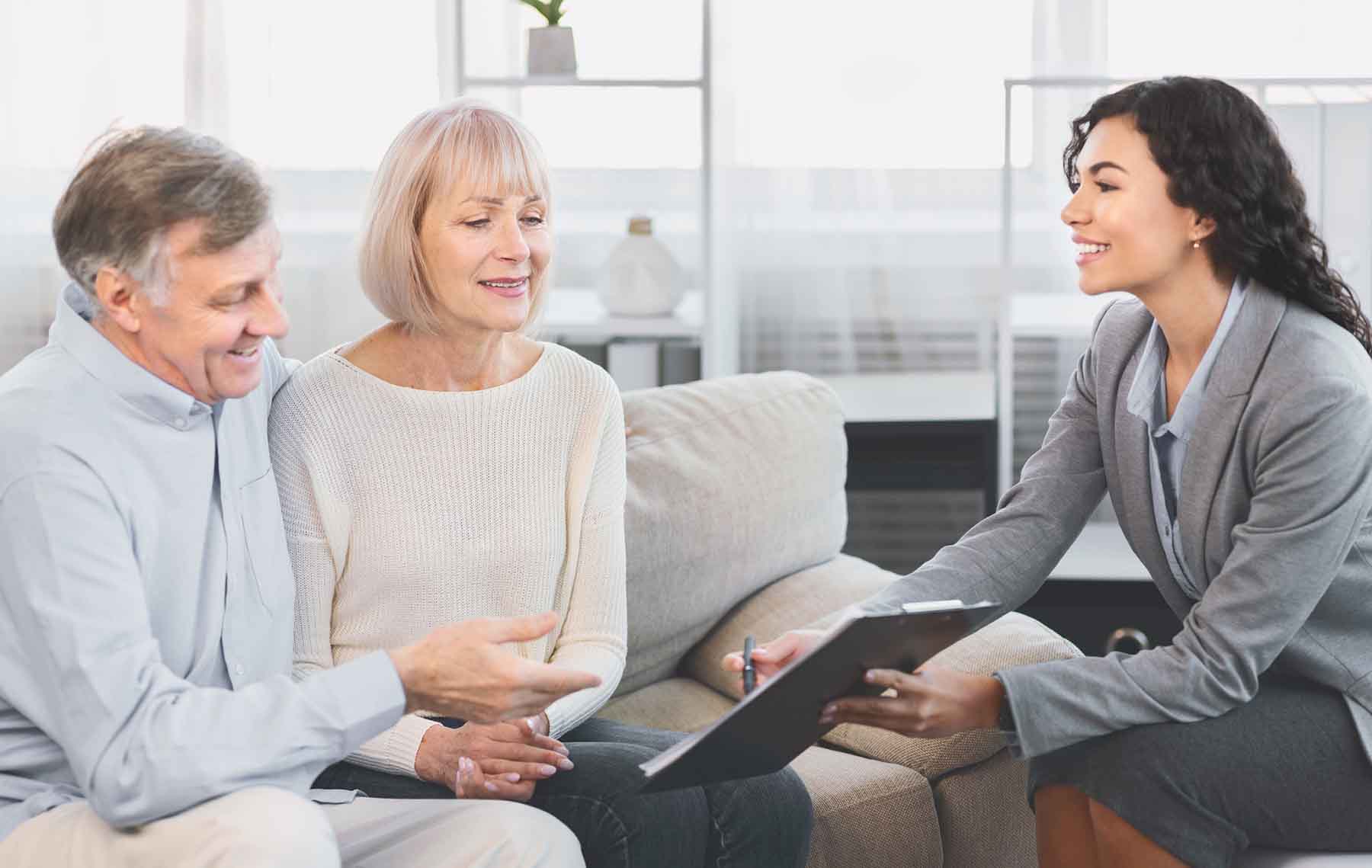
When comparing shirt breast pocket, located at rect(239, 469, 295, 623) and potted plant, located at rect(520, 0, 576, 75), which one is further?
potted plant, located at rect(520, 0, 576, 75)

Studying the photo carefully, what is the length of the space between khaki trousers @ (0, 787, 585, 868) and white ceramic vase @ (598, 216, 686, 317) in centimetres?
186

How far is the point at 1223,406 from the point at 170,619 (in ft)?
3.66

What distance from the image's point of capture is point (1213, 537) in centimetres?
174

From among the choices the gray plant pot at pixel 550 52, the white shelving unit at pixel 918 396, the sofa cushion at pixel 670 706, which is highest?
the gray plant pot at pixel 550 52

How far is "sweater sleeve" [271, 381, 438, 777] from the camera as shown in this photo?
1748 millimetres

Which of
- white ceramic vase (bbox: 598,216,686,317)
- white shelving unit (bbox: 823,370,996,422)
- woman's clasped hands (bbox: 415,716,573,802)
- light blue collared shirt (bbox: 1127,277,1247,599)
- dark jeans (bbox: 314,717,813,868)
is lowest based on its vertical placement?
dark jeans (bbox: 314,717,813,868)

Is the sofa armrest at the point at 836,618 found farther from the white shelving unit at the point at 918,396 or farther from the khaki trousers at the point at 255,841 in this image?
the white shelving unit at the point at 918,396

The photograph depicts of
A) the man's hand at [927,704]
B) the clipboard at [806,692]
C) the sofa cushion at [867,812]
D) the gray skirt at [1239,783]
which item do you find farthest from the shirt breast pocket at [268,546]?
the gray skirt at [1239,783]

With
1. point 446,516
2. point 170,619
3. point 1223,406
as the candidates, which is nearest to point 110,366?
point 170,619

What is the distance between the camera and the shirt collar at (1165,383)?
176cm

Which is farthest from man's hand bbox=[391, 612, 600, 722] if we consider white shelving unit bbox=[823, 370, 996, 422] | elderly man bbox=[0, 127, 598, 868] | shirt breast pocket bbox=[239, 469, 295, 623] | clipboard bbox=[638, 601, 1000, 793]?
white shelving unit bbox=[823, 370, 996, 422]

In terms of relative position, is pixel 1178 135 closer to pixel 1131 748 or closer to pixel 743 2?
pixel 1131 748

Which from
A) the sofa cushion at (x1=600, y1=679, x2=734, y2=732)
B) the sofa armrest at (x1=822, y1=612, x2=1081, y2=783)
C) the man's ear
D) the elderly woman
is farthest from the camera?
the sofa cushion at (x1=600, y1=679, x2=734, y2=732)

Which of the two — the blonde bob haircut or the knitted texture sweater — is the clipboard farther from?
the blonde bob haircut
